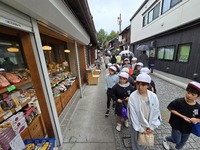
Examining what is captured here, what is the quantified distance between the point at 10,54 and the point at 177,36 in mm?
8203

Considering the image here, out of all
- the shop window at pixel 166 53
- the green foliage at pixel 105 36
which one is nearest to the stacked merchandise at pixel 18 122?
the shop window at pixel 166 53

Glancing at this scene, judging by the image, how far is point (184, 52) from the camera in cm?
581

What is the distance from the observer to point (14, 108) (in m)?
1.70

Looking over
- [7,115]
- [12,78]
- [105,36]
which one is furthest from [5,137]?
[105,36]

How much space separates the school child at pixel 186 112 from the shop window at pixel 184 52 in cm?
547

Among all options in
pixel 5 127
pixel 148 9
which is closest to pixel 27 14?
pixel 5 127

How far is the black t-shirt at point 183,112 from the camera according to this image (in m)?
1.51

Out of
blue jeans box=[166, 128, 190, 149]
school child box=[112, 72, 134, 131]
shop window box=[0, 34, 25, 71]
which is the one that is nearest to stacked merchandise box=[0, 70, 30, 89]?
shop window box=[0, 34, 25, 71]

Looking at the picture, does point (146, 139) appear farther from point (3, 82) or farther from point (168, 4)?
point (168, 4)

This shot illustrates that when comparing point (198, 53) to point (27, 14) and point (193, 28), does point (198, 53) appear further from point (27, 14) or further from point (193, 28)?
point (27, 14)

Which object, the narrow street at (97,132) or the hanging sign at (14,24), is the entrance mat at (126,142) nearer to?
the narrow street at (97,132)

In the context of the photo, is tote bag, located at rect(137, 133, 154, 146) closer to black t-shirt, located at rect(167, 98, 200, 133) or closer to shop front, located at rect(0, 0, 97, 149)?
black t-shirt, located at rect(167, 98, 200, 133)

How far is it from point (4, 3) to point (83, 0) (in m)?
1.51

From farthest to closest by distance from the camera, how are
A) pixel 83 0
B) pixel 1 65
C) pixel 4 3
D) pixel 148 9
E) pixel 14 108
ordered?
1. pixel 148 9
2. pixel 83 0
3. pixel 1 65
4. pixel 14 108
5. pixel 4 3
